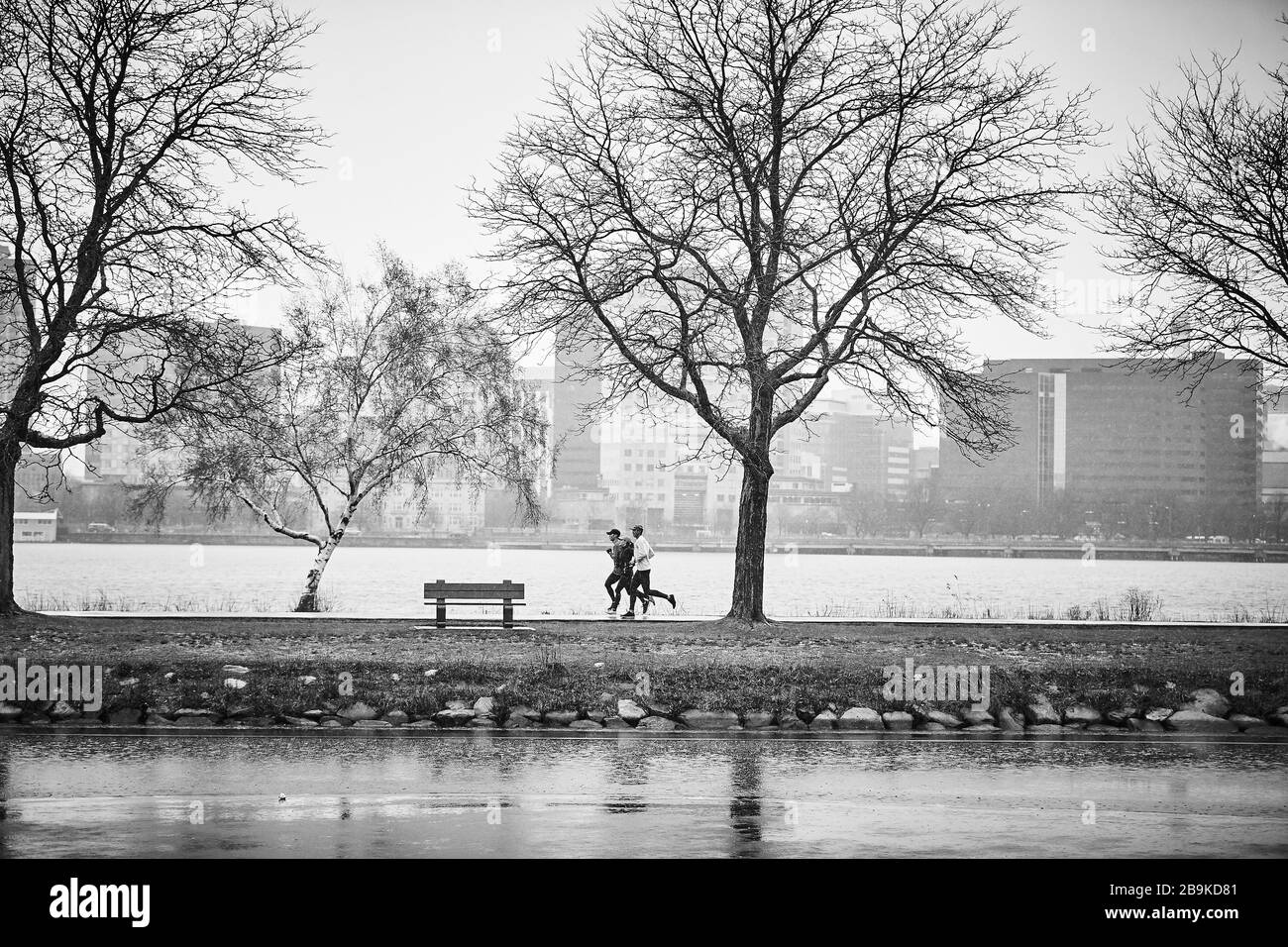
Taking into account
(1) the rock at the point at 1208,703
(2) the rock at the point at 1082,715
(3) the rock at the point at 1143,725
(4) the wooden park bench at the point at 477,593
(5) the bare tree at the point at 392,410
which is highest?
(5) the bare tree at the point at 392,410

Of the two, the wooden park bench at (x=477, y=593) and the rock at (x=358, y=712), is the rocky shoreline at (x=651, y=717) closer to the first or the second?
the rock at (x=358, y=712)

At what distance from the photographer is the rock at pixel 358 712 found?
1363 centimetres

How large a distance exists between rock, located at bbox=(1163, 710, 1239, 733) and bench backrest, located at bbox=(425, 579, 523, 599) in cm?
1384

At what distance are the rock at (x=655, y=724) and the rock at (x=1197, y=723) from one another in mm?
5938

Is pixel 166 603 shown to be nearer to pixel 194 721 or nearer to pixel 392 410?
pixel 392 410

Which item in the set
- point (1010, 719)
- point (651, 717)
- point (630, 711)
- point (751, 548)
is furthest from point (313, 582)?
point (1010, 719)

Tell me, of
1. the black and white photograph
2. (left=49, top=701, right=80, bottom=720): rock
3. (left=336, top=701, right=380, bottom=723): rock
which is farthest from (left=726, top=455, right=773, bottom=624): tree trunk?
(left=49, top=701, right=80, bottom=720): rock

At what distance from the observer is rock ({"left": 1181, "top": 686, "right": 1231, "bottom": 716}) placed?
1428 cm

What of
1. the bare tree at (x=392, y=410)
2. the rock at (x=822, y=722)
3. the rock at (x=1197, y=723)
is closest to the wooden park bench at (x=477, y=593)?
the bare tree at (x=392, y=410)

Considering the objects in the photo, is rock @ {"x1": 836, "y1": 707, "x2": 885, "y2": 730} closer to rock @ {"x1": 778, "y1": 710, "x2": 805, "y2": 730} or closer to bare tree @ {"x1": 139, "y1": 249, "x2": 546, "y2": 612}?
rock @ {"x1": 778, "y1": 710, "x2": 805, "y2": 730}

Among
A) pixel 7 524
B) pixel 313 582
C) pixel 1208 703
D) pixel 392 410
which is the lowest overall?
pixel 1208 703

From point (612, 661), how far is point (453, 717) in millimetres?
3623

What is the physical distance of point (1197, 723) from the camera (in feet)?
45.6
